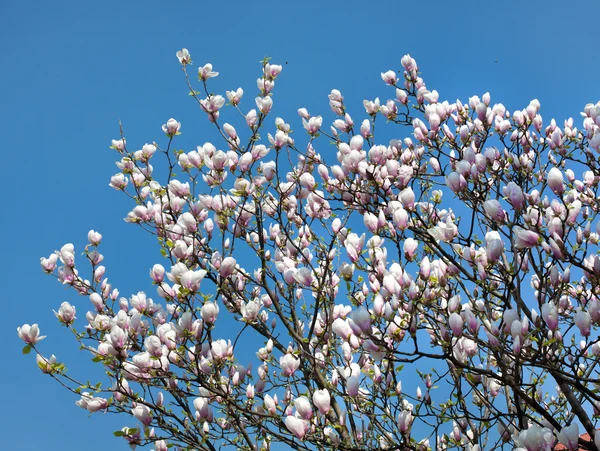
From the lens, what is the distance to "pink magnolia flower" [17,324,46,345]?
4078 mm

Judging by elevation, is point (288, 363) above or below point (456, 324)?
above

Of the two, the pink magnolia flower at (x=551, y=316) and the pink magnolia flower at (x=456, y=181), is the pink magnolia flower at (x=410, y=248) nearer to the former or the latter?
the pink magnolia flower at (x=456, y=181)

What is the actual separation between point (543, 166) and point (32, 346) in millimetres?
4874

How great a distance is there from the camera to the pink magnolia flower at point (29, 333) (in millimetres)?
4078

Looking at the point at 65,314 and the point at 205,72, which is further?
the point at 205,72

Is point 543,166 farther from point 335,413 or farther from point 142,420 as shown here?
point 142,420

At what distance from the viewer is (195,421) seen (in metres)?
4.14

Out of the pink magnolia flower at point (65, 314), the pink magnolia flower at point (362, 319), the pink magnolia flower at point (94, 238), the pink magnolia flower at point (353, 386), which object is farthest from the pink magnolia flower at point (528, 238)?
the pink magnolia flower at point (94, 238)

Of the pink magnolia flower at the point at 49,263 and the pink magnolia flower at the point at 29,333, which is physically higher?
the pink magnolia flower at the point at 49,263

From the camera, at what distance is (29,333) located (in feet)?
13.4

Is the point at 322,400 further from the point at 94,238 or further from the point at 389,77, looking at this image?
the point at 389,77

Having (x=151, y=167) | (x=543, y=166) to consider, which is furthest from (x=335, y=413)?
(x=543, y=166)

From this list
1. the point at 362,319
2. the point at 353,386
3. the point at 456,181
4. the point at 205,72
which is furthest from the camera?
A: the point at 205,72

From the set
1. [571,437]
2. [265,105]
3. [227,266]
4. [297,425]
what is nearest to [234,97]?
[265,105]
